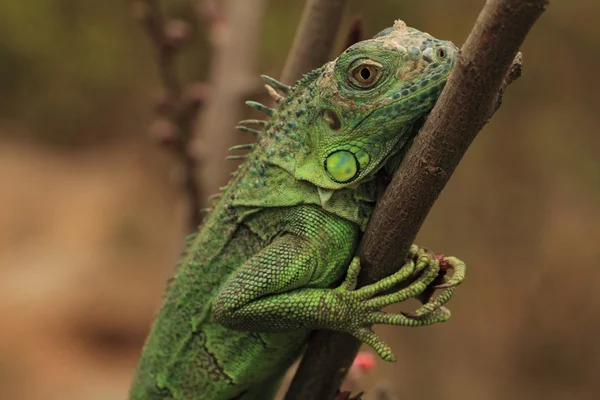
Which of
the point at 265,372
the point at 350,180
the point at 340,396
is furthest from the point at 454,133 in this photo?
the point at 265,372

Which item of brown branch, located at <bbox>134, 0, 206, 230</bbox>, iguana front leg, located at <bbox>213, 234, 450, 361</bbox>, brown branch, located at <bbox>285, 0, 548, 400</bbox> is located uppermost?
brown branch, located at <bbox>134, 0, 206, 230</bbox>

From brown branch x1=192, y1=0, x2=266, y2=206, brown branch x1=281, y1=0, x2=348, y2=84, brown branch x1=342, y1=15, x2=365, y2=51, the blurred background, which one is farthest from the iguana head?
brown branch x1=192, y1=0, x2=266, y2=206

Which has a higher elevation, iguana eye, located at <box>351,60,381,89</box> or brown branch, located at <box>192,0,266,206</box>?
brown branch, located at <box>192,0,266,206</box>

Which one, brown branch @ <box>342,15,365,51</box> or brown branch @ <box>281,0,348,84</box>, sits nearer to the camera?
brown branch @ <box>342,15,365,51</box>

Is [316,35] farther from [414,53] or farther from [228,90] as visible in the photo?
[228,90]

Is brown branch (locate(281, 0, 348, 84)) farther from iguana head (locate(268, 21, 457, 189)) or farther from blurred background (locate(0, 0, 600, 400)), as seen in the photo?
blurred background (locate(0, 0, 600, 400))

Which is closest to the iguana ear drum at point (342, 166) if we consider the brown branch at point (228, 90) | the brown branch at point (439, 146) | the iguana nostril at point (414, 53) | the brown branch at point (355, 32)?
the brown branch at point (439, 146)

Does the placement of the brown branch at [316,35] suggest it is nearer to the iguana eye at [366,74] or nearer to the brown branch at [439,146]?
the iguana eye at [366,74]
